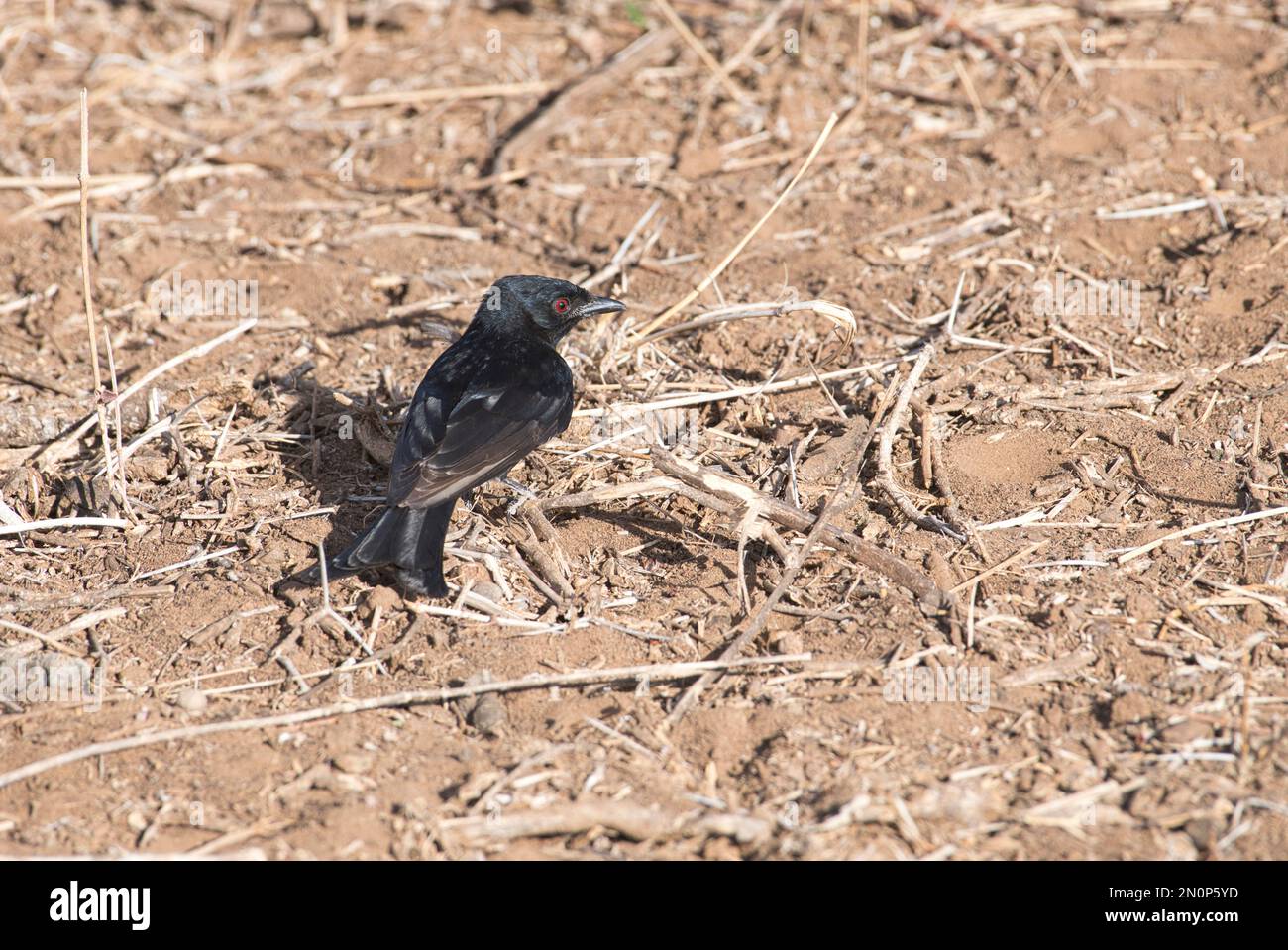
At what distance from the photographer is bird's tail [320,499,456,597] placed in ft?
14.3

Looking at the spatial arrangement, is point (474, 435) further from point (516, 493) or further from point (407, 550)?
→ point (407, 550)

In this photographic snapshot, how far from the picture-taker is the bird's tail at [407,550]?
4348 millimetres

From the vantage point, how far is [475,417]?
15.7 ft

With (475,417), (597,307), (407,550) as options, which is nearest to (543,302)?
(597,307)

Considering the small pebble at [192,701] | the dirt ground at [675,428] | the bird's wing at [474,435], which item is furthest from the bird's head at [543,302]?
the small pebble at [192,701]

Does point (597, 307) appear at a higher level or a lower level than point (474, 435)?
higher

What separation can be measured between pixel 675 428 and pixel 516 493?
78cm

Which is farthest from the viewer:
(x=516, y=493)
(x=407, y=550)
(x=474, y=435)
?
(x=516, y=493)

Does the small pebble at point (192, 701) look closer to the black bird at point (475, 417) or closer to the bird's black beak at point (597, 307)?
Answer: the black bird at point (475, 417)

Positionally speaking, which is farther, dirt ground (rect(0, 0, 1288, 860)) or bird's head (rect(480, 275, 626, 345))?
bird's head (rect(480, 275, 626, 345))

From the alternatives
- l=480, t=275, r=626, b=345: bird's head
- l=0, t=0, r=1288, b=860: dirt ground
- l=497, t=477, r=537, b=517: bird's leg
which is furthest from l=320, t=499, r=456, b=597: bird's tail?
l=480, t=275, r=626, b=345: bird's head

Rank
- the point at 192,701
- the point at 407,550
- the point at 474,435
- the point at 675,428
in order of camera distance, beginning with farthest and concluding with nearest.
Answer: the point at 675,428
the point at 474,435
the point at 407,550
the point at 192,701

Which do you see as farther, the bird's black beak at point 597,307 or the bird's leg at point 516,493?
the bird's black beak at point 597,307

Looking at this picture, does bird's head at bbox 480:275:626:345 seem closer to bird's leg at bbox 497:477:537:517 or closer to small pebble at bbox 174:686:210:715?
bird's leg at bbox 497:477:537:517
